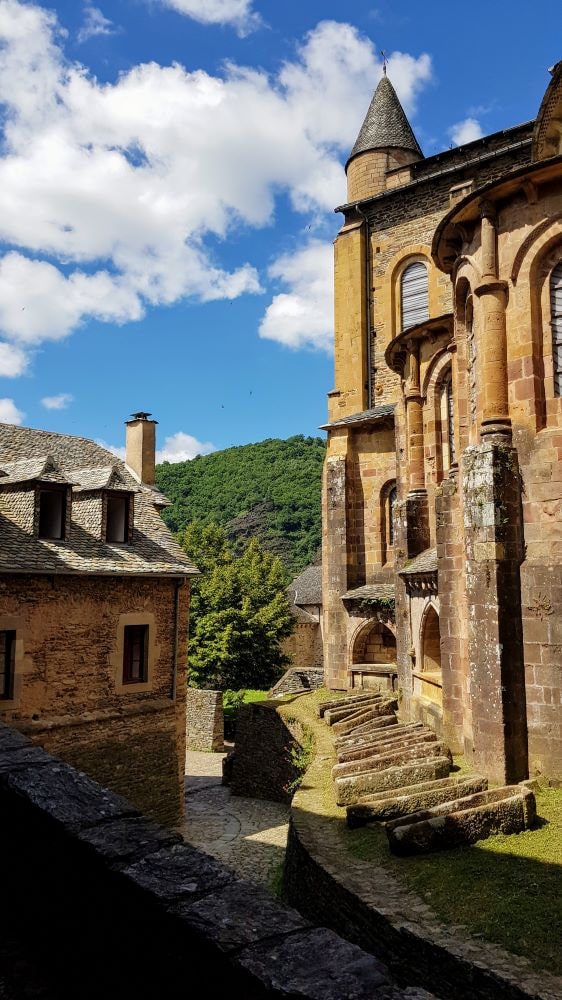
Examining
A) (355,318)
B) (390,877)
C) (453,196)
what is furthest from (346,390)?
(390,877)

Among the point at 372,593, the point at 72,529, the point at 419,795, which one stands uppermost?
the point at 72,529

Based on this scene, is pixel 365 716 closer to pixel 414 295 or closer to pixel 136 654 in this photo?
pixel 136 654

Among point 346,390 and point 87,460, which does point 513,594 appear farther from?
point 346,390

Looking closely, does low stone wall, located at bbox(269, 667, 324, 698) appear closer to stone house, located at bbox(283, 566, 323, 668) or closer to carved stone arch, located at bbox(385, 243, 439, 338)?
carved stone arch, located at bbox(385, 243, 439, 338)

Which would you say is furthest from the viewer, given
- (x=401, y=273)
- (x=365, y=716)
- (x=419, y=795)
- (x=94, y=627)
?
(x=401, y=273)

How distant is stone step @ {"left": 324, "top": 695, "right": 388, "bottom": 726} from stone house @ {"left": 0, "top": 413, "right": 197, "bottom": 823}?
3.91m

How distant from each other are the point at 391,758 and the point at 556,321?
8.07m

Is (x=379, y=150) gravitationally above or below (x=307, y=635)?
above

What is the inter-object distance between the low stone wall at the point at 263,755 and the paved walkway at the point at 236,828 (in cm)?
40

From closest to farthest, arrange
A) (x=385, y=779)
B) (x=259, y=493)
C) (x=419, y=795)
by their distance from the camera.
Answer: (x=419, y=795) → (x=385, y=779) → (x=259, y=493)

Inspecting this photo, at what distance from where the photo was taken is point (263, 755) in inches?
852

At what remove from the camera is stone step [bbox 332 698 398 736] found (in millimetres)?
17203

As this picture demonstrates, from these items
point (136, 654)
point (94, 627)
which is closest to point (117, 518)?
point (94, 627)

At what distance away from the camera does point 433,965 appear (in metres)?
6.46
